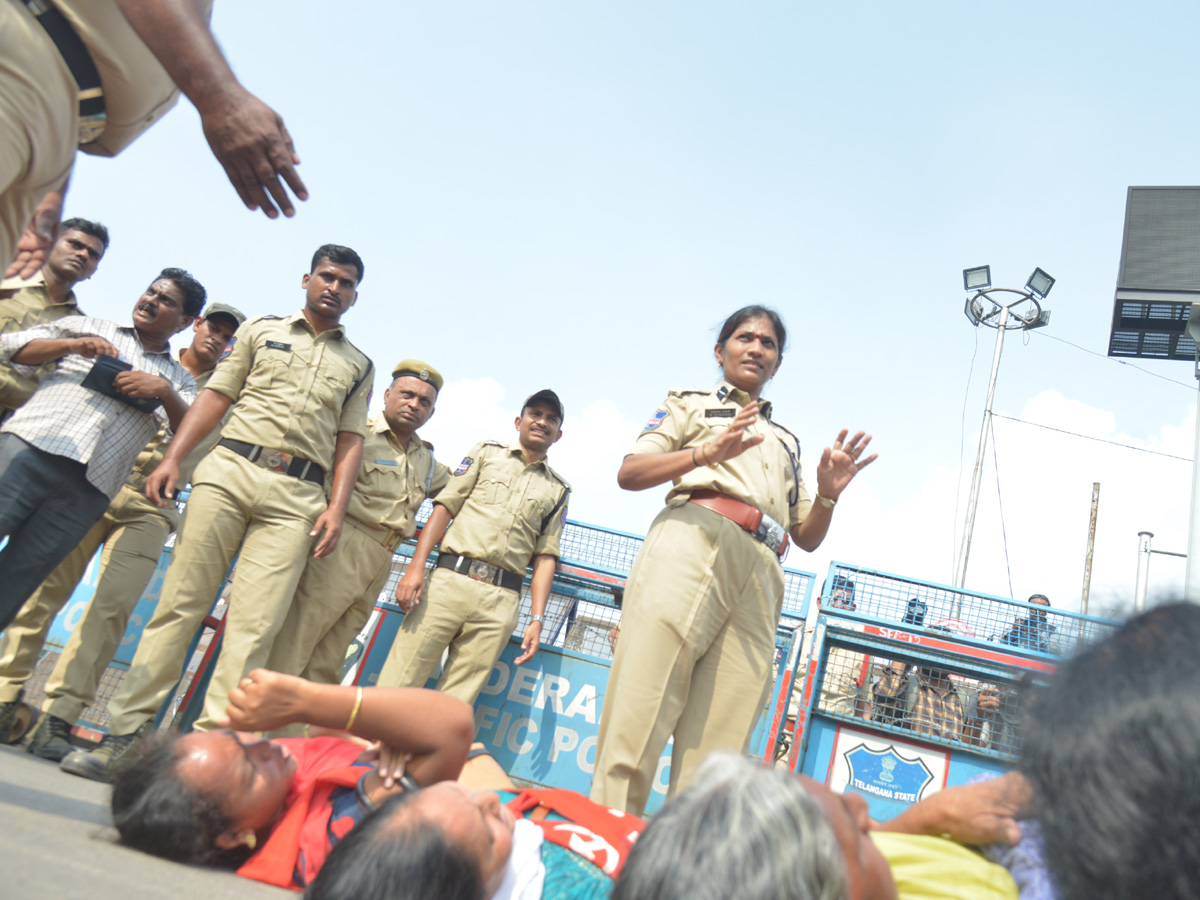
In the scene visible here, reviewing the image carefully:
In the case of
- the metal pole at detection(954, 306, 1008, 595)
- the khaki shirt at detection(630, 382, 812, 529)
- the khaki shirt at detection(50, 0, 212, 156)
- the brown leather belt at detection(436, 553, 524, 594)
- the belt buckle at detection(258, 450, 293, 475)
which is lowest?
the brown leather belt at detection(436, 553, 524, 594)

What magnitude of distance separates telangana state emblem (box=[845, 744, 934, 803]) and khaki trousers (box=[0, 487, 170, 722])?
12.3 feet

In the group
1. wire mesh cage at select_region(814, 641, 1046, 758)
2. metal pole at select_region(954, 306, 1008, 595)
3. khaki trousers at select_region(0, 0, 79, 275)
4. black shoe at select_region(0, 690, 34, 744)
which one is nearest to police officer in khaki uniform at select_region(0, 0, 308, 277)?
khaki trousers at select_region(0, 0, 79, 275)

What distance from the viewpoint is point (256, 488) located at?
10.9ft

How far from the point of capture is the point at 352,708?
1636 mm

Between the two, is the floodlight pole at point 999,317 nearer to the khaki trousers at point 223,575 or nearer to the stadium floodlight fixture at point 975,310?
the stadium floodlight fixture at point 975,310

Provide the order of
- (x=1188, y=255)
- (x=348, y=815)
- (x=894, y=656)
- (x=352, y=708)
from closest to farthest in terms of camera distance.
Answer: (x=352, y=708), (x=348, y=815), (x=894, y=656), (x=1188, y=255)

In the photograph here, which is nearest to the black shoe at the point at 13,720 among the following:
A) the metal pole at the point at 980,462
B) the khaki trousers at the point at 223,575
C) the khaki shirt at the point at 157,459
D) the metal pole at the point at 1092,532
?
the khaki trousers at the point at 223,575

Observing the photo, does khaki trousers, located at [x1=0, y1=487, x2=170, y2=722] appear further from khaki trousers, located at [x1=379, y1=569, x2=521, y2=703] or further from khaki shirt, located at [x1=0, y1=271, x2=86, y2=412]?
khaki trousers, located at [x1=379, y1=569, x2=521, y2=703]

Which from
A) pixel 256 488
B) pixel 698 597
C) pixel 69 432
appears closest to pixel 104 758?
pixel 256 488

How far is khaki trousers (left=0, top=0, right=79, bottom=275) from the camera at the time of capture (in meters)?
1.12

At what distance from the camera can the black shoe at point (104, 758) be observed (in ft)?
9.30

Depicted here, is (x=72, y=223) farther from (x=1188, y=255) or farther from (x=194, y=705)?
(x=1188, y=255)

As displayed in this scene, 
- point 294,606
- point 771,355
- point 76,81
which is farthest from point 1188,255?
point 76,81

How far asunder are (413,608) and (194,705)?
4.29 ft
